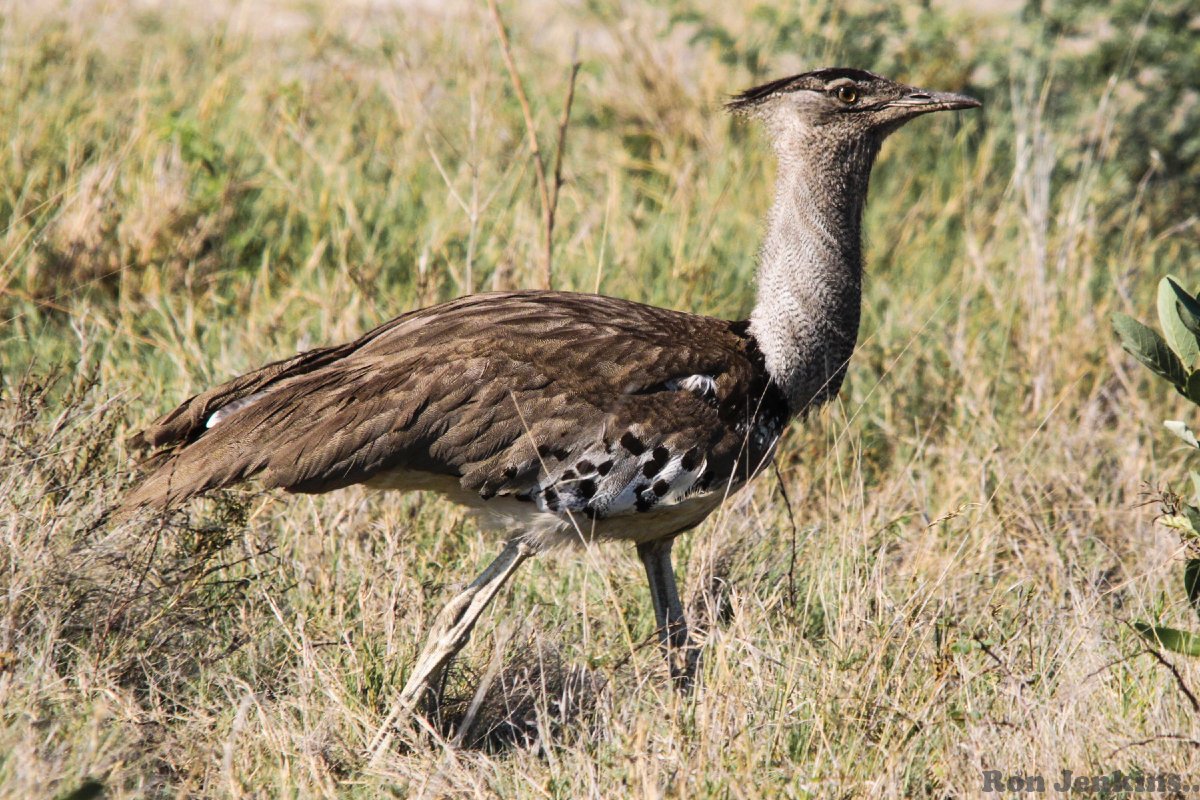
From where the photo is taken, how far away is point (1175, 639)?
2.74 meters

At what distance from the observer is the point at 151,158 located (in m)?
4.70

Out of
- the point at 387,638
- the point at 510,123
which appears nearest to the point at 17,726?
the point at 387,638

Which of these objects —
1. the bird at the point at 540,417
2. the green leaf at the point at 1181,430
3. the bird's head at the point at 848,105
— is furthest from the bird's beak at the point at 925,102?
the green leaf at the point at 1181,430

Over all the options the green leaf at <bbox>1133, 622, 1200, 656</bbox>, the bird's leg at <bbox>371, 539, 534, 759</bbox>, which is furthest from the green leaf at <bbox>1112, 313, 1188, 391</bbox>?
the bird's leg at <bbox>371, 539, 534, 759</bbox>

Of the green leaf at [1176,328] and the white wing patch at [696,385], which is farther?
the white wing patch at [696,385]

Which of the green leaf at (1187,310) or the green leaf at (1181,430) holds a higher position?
the green leaf at (1187,310)

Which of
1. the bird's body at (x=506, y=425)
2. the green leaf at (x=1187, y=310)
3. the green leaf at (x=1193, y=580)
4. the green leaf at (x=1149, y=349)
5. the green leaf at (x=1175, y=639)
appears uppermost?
the green leaf at (x=1187, y=310)

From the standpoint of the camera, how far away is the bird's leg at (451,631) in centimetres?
288

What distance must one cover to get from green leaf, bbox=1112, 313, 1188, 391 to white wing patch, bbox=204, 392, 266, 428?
1.70m

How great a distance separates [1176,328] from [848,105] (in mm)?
973

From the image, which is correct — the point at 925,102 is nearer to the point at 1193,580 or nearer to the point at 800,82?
the point at 800,82

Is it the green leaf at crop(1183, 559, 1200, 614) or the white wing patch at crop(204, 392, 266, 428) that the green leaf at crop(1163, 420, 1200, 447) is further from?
the white wing patch at crop(204, 392, 266, 428)

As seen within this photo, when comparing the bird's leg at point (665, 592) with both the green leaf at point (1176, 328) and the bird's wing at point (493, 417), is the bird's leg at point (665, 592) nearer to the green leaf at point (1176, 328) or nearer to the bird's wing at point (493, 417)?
the bird's wing at point (493, 417)

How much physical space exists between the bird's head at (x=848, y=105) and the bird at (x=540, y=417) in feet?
0.58
